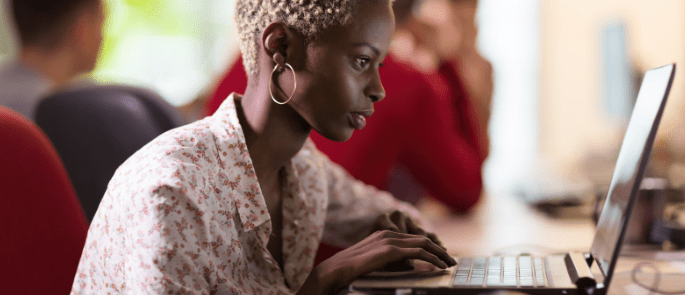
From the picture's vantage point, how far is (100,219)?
0.71 meters

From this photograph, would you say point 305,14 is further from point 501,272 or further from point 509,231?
point 509,231

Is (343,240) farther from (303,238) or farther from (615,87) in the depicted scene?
(615,87)

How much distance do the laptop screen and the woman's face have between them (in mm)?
337

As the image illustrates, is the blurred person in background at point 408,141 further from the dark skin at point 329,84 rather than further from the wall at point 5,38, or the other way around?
the wall at point 5,38

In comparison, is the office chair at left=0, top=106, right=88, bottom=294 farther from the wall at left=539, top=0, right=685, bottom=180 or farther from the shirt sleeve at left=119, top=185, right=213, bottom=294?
the wall at left=539, top=0, right=685, bottom=180

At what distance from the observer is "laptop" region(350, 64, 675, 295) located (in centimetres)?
58

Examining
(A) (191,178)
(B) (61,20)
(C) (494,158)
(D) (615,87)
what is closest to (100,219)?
(A) (191,178)


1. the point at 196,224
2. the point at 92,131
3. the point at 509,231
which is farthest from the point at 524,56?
the point at 196,224

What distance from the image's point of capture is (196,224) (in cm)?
64

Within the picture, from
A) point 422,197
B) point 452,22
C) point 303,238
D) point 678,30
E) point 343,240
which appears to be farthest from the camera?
point 678,30

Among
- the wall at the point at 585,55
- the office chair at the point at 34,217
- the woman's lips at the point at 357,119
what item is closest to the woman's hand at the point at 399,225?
the woman's lips at the point at 357,119

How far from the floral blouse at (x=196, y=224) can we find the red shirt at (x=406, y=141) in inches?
21.8

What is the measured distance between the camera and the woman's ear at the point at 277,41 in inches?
30.1

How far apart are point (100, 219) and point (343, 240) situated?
1.54 ft
